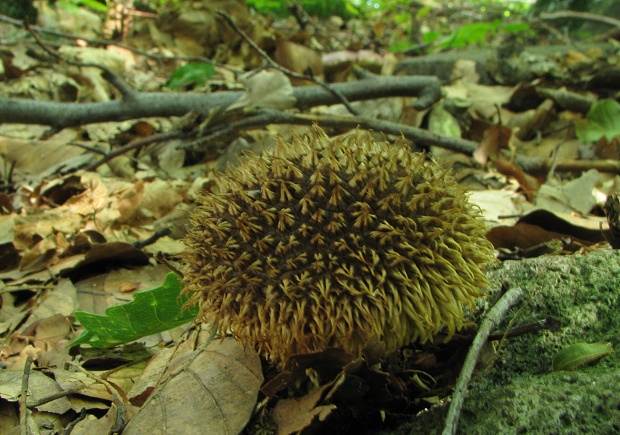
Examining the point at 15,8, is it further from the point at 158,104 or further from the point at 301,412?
the point at 301,412

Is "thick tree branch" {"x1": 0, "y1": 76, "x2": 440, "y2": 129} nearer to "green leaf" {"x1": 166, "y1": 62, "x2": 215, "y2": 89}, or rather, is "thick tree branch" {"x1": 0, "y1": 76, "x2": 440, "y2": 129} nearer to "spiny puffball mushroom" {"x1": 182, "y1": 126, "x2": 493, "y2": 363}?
"green leaf" {"x1": 166, "y1": 62, "x2": 215, "y2": 89}

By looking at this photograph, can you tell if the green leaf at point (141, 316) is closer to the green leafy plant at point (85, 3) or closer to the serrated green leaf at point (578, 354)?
the serrated green leaf at point (578, 354)

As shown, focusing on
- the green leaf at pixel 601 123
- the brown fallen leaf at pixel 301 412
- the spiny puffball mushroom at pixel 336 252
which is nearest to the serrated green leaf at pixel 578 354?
the spiny puffball mushroom at pixel 336 252

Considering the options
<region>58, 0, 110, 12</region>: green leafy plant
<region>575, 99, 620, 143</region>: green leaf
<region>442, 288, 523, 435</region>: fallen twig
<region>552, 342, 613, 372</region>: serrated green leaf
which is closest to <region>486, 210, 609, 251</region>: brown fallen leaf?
<region>442, 288, 523, 435</region>: fallen twig

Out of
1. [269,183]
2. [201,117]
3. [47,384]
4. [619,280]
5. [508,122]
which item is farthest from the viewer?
[508,122]

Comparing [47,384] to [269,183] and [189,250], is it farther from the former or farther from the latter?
[269,183]

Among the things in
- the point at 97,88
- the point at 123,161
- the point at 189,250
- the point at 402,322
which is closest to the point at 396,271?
the point at 402,322
